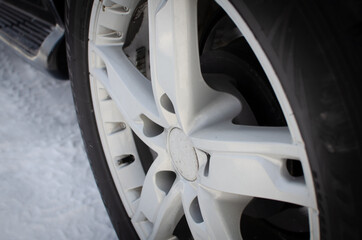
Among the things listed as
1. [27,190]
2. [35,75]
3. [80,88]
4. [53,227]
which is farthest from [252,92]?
[35,75]

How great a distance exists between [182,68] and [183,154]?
235 millimetres

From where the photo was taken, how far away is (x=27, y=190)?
1.72 meters

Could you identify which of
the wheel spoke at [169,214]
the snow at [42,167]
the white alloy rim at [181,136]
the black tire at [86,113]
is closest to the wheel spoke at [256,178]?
the white alloy rim at [181,136]

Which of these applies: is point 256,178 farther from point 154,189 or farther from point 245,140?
point 154,189

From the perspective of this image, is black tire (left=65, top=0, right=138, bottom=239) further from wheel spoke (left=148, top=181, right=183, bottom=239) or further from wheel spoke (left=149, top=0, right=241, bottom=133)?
wheel spoke (left=149, top=0, right=241, bottom=133)

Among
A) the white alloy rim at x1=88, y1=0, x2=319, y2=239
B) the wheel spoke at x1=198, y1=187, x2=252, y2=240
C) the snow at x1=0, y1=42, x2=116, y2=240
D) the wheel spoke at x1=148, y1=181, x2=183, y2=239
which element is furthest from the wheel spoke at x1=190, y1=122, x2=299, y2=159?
the snow at x1=0, y1=42, x2=116, y2=240

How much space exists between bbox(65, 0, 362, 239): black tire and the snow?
3.34ft

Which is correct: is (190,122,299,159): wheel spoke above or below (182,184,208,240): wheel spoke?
above

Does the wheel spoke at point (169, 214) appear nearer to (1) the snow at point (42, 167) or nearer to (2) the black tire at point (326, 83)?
(1) the snow at point (42, 167)

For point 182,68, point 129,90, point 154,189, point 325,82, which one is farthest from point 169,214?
point 325,82

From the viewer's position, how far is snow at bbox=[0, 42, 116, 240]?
5.18 ft

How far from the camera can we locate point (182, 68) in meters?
0.98

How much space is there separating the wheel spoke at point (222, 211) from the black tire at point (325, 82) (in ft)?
1.00

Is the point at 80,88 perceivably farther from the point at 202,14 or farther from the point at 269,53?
the point at 269,53
